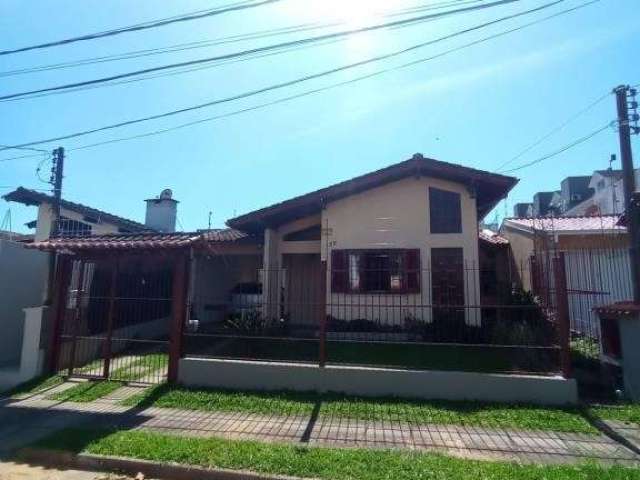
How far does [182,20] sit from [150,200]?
1548cm

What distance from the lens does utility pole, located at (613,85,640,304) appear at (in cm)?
743

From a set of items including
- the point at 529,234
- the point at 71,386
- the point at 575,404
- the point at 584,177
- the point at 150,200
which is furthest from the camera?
the point at 584,177

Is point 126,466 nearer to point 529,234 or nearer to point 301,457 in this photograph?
point 301,457

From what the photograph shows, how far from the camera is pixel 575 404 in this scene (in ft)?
20.3

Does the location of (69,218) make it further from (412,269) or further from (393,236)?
(412,269)

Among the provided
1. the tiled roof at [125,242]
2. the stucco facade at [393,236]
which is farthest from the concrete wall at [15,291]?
the stucco facade at [393,236]

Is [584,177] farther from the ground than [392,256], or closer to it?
farther from the ground

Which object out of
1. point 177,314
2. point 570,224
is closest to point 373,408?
point 177,314

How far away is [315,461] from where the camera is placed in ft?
14.4

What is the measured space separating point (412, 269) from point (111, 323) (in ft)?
23.4

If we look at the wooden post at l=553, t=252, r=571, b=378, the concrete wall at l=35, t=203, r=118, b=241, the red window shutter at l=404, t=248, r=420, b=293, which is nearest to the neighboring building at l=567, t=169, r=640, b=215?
the red window shutter at l=404, t=248, r=420, b=293

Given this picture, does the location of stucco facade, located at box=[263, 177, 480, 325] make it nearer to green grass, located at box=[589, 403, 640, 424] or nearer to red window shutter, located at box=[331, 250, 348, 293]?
red window shutter, located at box=[331, 250, 348, 293]

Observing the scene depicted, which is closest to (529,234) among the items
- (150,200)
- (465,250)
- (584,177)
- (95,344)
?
(465,250)

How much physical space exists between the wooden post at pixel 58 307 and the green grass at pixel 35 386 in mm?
265
